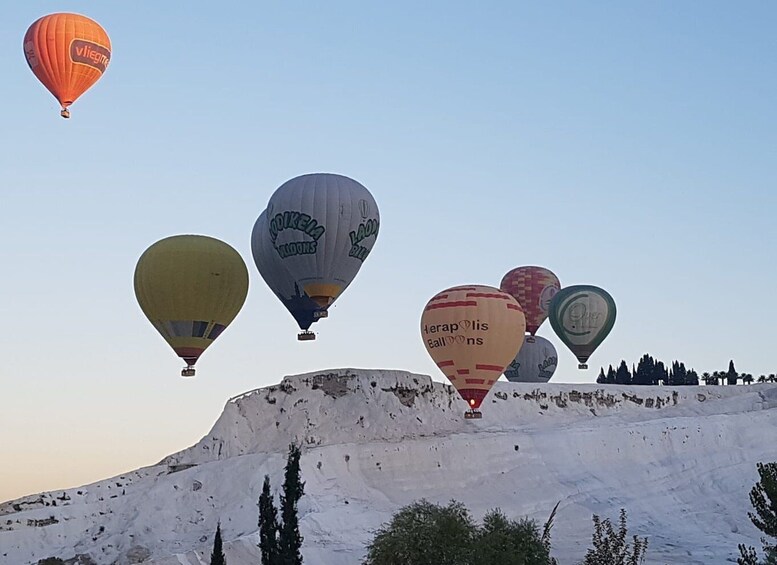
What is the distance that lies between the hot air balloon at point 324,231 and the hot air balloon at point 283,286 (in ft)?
1.28

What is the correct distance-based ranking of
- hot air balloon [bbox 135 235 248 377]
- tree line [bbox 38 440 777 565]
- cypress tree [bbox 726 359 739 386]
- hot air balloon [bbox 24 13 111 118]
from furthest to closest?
cypress tree [bbox 726 359 739 386], hot air balloon [bbox 135 235 248 377], hot air balloon [bbox 24 13 111 118], tree line [bbox 38 440 777 565]

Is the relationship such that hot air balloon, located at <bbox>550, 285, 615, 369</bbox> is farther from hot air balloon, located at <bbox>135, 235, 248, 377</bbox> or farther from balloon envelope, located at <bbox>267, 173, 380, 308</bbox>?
hot air balloon, located at <bbox>135, 235, 248, 377</bbox>

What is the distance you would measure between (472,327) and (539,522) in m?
9.89

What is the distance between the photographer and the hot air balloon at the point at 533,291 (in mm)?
70500

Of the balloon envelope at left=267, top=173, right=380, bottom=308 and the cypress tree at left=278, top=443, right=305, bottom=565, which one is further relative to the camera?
the balloon envelope at left=267, top=173, right=380, bottom=308

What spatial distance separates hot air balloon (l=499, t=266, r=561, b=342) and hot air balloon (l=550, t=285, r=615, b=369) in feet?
13.9

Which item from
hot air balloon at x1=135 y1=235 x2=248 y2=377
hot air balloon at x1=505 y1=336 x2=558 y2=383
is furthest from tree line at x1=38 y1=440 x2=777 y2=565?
hot air balloon at x1=505 y1=336 x2=558 y2=383

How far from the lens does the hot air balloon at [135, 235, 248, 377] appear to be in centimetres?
4591

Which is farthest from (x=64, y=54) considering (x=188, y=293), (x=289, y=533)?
(x=289, y=533)

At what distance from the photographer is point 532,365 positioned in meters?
75.2

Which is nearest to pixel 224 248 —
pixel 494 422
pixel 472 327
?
pixel 472 327

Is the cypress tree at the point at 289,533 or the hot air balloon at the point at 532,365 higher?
the hot air balloon at the point at 532,365

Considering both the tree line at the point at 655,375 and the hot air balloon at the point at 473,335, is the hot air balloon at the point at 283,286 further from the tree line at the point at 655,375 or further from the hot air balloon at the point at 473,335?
the tree line at the point at 655,375

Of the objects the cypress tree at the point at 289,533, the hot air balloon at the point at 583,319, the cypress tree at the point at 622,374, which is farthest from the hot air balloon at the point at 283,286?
the cypress tree at the point at 622,374
